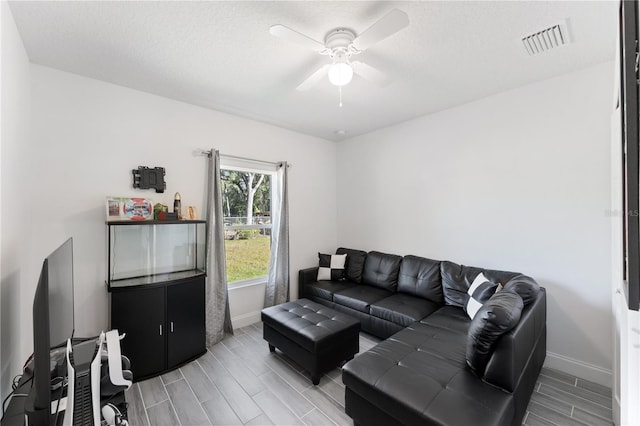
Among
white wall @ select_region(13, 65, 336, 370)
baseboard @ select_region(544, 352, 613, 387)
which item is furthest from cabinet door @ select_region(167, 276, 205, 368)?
baseboard @ select_region(544, 352, 613, 387)

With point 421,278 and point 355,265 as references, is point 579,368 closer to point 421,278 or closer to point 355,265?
point 421,278

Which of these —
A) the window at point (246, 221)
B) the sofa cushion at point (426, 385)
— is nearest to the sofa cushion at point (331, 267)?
the window at point (246, 221)

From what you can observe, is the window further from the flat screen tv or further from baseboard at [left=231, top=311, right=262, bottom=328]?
the flat screen tv

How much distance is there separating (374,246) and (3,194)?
3.75 metres

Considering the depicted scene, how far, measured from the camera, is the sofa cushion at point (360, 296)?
3.06 metres

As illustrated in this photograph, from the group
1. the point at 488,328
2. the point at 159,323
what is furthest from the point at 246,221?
the point at 488,328

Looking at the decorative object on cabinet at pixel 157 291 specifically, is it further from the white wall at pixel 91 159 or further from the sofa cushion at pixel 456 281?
the sofa cushion at pixel 456 281

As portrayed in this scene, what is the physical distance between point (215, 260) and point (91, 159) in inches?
59.9

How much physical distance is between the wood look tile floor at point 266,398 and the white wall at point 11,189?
900 mm

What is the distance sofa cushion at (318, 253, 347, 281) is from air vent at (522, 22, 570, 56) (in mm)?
3065

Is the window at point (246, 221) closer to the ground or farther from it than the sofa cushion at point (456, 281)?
farther from it

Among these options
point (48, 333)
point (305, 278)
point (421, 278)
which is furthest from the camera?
point (305, 278)

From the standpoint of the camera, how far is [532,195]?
2.61 metres

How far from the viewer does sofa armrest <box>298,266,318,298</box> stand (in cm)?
384
